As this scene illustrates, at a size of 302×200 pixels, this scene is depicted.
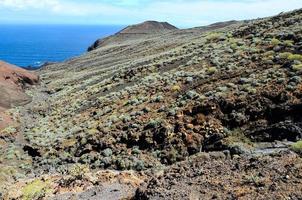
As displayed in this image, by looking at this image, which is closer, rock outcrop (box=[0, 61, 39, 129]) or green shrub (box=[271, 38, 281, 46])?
green shrub (box=[271, 38, 281, 46])

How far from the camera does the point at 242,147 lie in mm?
21203

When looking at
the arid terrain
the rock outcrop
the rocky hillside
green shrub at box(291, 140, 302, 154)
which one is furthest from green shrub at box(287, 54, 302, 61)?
the rocky hillside

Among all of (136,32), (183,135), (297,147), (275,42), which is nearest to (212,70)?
(275,42)

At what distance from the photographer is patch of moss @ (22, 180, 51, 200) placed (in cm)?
2018

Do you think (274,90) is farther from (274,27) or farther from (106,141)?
(274,27)

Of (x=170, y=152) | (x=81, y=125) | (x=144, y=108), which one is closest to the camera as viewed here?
(x=170, y=152)

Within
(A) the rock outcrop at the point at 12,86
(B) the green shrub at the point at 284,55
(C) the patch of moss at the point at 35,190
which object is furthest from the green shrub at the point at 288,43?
(A) the rock outcrop at the point at 12,86

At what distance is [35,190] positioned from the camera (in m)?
21.0

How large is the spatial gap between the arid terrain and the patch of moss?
7 cm

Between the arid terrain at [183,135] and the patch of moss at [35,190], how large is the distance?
0.07 m

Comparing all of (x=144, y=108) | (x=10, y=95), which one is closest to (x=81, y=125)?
(x=144, y=108)

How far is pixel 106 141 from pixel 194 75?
978cm

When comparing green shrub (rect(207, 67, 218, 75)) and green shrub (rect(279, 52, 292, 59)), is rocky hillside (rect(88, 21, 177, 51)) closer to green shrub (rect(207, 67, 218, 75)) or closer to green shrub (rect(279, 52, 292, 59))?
green shrub (rect(207, 67, 218, 75))

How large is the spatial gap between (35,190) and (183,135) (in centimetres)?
754
